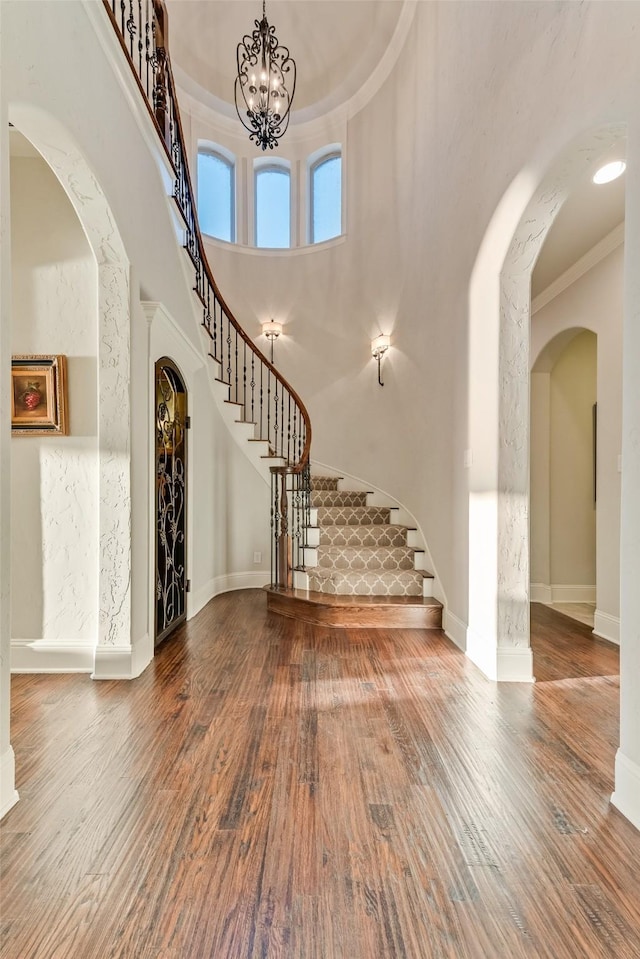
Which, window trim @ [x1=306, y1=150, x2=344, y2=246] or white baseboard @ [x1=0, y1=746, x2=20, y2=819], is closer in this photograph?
white baseboard @ [x1=0, y1=746, x2=20, y2=819]

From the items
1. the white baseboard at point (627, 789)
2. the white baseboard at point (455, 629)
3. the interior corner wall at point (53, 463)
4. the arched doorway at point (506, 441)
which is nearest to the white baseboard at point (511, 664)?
the arched doorway at point (506, 441)

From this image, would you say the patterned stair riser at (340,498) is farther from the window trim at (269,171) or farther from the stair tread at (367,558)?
the window trim at (269,171)

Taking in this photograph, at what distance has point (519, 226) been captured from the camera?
2686 mm

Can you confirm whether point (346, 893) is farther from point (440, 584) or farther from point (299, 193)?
point (299, 193)

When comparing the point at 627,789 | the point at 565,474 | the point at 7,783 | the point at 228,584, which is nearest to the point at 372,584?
the point at 228,584

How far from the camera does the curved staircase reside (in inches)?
148

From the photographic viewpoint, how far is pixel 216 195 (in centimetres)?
664

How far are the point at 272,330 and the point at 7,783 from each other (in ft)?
18.9

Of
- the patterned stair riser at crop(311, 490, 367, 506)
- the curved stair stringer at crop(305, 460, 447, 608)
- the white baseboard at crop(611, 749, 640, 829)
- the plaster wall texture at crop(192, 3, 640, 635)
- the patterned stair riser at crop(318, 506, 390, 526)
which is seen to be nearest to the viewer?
the white baseboard at crop(611, 749, 640, 829)

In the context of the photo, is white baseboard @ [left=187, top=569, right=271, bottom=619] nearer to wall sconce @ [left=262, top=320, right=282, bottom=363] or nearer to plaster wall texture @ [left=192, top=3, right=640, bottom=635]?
plaster wall texture @ [left=192, top=3, right=640, bottom=635]

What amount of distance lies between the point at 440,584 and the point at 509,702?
4.63 ft

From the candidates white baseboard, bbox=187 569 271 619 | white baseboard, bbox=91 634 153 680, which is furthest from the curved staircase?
white baseboard, bbox=91 634 153 680

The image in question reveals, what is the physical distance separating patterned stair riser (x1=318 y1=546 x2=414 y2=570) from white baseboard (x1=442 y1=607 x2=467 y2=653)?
2.67 ft

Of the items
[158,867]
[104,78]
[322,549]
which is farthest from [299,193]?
[158,867]
